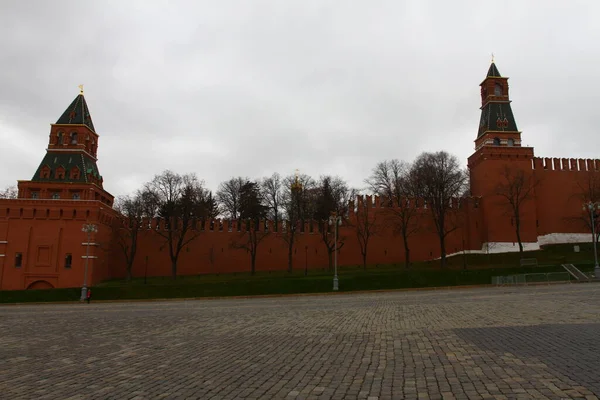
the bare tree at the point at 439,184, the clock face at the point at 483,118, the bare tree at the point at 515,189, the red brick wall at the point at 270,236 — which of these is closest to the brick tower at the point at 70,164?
the red brick wall at the point at 270,236

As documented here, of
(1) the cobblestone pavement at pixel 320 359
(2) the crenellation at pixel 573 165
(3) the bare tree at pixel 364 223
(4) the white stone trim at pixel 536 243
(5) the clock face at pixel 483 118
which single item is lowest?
(1) the cobblestone pavement at pixel 320 359

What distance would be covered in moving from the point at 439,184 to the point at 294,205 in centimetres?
1709

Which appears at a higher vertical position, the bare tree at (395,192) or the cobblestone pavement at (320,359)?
the bare tree at (395,192)

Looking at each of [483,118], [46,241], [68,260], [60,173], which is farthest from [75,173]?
[483,118]

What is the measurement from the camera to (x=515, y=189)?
51.9 meters

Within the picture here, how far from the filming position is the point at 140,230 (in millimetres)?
49906

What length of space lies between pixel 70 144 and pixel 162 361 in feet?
159

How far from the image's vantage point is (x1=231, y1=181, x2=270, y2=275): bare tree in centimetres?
4912

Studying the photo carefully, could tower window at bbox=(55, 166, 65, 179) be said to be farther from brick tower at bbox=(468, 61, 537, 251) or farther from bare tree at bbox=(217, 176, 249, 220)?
brick tower at bbox=(468, 61, 537, 251)

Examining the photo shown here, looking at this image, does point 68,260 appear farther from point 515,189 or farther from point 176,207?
point 515,189

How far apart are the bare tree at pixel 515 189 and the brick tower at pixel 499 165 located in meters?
0.11

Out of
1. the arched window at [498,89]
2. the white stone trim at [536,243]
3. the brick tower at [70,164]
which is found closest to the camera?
the brick tower at [70,164]

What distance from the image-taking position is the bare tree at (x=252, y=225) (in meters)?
49.1

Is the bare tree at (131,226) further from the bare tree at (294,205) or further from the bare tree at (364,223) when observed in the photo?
the bare tree at (364,223)
